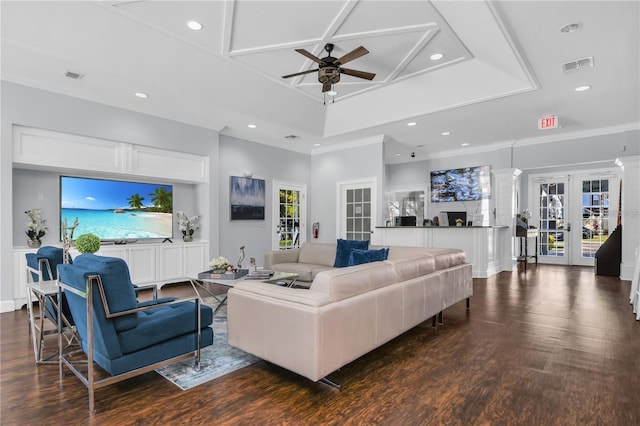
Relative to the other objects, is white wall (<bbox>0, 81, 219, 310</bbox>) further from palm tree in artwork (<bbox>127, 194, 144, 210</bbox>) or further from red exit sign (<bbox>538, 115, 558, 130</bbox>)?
red exit sign (<bbox>538, 115, 558, 130</bbox>)

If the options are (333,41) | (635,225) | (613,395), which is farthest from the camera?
(635,225)

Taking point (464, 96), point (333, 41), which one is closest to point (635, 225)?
point (464, 96)

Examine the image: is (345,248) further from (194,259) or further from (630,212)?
(630,212)

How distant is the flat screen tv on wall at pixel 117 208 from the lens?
5.07 metres

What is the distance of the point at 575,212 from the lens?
8.47 meters

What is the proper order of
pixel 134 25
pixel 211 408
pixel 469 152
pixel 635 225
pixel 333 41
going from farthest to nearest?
pixel 469 152, pixel 635 225, pixel 333 41, pixel 134 25, pixel 211 408

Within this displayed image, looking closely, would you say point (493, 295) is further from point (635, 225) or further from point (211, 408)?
point (211, 408)

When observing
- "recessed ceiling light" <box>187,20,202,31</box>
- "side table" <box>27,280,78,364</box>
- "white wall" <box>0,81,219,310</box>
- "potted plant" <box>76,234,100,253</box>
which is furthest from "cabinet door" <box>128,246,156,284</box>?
"recessed ceiling light" <box>187,20,202,31</box>

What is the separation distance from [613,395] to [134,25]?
5224 millimetres

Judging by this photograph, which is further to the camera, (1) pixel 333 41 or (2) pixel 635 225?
(2) pixel 635 225

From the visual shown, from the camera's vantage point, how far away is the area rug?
2.42 m

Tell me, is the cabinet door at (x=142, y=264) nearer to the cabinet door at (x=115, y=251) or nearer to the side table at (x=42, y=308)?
the cabinet door at (x=115, y=251)

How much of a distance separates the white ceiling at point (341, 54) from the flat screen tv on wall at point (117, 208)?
1.31 meters

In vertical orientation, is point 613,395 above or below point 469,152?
below
